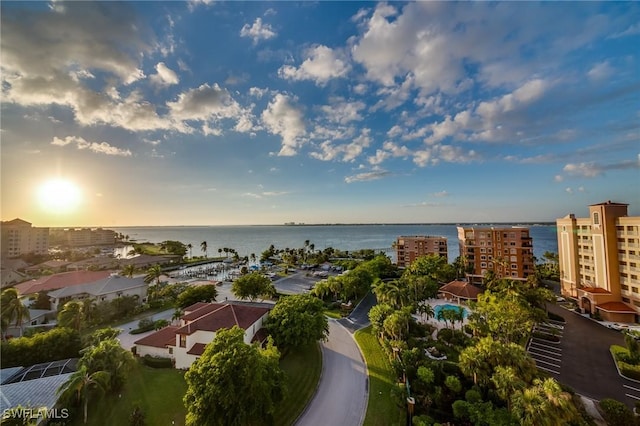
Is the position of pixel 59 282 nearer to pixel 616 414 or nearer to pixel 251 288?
pixel 251 288

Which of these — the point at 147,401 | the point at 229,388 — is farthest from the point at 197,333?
the point at 229,388

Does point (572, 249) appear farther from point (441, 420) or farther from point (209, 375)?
point (209, 375)

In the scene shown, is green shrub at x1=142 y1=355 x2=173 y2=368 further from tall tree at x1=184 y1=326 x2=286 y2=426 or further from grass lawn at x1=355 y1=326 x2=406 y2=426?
grass lawn at x1=355 y1=326 x2=406 y2=426

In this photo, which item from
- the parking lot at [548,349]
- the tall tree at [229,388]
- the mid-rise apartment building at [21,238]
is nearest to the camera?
the tall tree at [229,388]

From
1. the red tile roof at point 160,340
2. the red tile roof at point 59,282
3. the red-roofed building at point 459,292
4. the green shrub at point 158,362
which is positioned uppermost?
the red tile roof at point 59,282

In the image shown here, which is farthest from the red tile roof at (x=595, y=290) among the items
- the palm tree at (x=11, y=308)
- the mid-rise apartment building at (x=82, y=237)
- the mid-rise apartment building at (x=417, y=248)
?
the mid-rise apartment building at (x=82, y=237)

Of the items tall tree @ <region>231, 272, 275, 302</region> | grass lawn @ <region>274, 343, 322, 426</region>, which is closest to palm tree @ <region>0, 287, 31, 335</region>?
tall tree @ <region>231, 272, 275, 302</region>

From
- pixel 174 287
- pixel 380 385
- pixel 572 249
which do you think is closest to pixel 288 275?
pixel 174 287

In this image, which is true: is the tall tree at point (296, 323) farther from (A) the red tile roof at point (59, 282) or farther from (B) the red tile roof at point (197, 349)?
(A) the red tile roof at point (59, 282)
